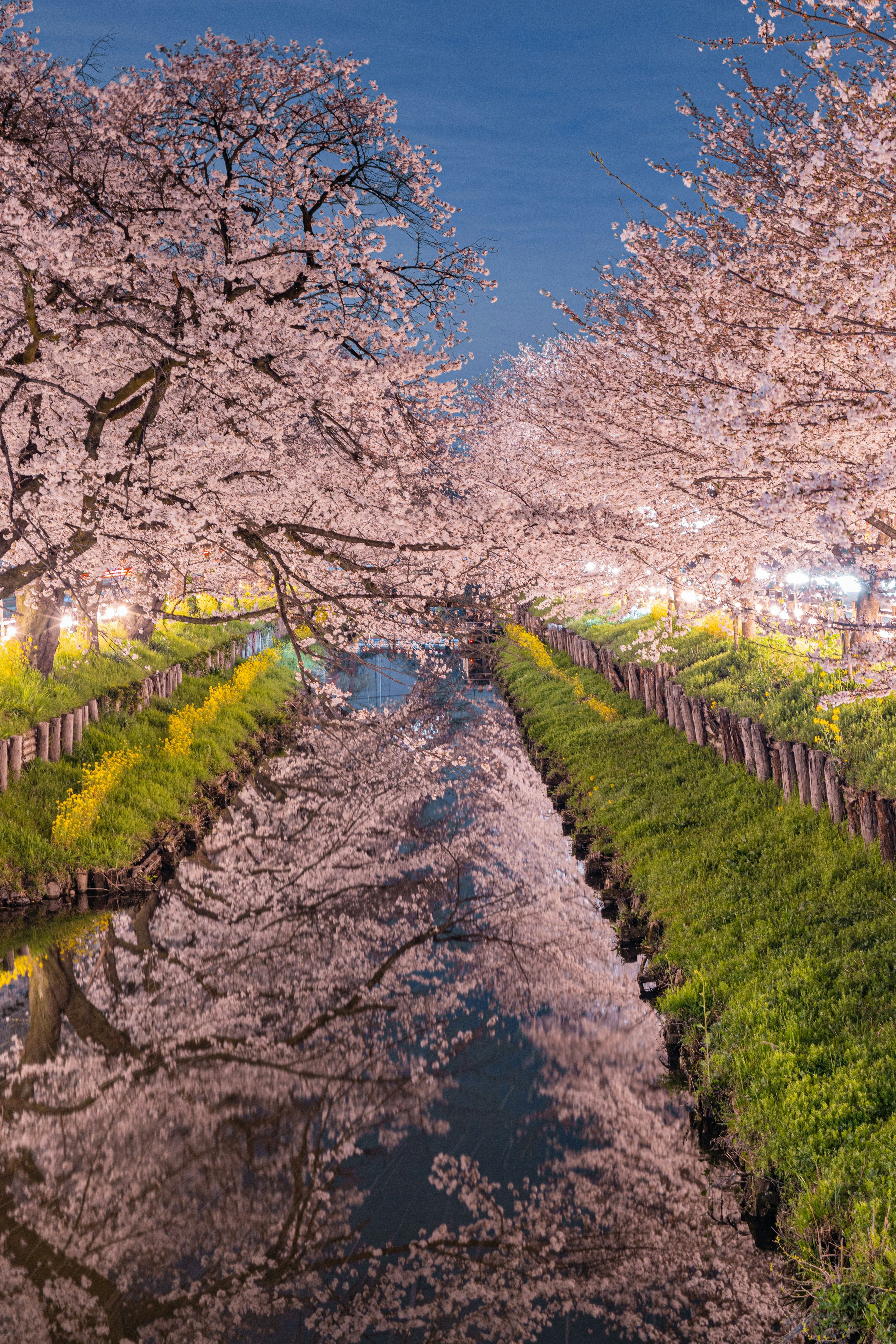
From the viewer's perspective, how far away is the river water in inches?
212

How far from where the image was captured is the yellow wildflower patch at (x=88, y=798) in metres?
12.4

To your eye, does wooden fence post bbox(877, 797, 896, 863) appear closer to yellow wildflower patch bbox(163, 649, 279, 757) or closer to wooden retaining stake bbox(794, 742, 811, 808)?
wooden retaining stake bbox(794, 742, 811, 808)

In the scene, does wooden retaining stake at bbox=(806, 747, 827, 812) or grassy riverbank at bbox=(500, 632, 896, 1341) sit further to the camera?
wooden retaining stake at bbox=(806, 747, 827, 812)

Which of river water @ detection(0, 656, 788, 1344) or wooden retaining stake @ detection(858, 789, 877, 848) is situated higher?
wooden retaining stake @ detection(858, 789, 877, 848)

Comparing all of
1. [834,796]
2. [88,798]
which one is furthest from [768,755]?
[88,798]

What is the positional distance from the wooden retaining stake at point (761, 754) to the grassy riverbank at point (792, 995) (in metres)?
0.20

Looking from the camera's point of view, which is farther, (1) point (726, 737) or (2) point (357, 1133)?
(1) point (726, 737)

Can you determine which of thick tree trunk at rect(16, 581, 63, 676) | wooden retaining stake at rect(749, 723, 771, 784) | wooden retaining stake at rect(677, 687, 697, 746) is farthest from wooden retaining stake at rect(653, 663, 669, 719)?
thick tree trunk at rect(16, 581, 63, 676)

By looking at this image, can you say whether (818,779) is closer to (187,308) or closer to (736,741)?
(736,741)

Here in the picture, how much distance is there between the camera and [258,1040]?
850 centimetres

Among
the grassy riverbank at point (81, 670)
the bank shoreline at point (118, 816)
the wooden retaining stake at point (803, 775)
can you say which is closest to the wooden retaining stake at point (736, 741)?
the wooden retaining stake at point (803, 775)

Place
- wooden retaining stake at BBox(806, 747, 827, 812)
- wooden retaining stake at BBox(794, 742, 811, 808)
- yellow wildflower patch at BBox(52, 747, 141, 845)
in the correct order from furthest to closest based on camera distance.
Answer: yellow wildflower patch at BBox(52, 747, 141, 845)
wooden retaining stake at BBox(794, 742, 811, 808)
wooden retaining stake at BBox(806, 747, 827, 812)

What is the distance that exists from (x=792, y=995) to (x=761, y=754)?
4667 mm

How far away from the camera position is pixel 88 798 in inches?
512
